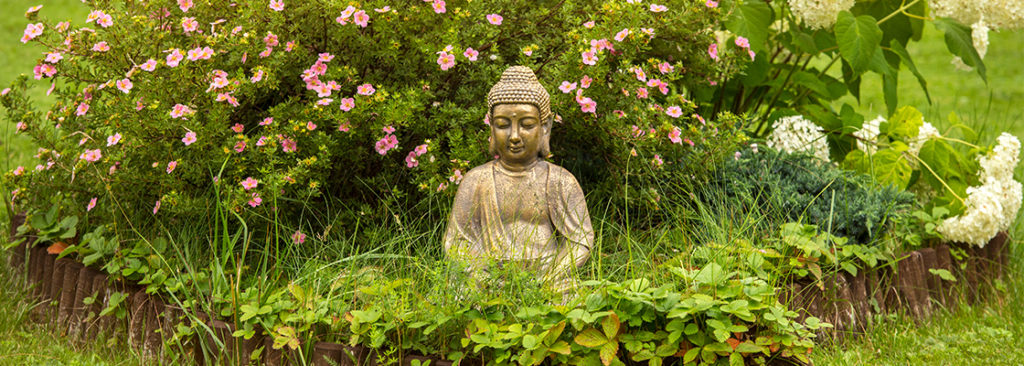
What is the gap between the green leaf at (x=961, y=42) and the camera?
195 inches

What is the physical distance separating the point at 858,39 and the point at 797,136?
77cm

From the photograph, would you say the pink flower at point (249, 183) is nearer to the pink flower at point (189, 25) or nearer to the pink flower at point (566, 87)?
the pink flower at point (189, 25)

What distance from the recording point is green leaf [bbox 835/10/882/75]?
4637mm

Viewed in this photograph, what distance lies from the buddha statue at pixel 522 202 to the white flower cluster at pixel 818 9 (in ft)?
5.22

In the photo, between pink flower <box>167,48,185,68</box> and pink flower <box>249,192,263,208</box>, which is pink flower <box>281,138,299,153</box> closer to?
pink flower <box>249,192,263,208</box>

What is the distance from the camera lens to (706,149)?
182 inches

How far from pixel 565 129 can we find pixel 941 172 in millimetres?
2070

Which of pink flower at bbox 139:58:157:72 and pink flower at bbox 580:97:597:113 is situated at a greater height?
pink flower at bbox 139:58:157:72

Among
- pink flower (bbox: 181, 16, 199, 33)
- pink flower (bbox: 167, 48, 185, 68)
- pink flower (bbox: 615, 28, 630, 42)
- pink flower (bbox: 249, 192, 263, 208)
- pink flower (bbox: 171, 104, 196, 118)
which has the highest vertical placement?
pink flower (bbox: 181, 16, 199, 33)

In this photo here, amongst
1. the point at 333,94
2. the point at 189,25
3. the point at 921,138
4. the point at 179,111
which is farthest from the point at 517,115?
the point at 921,138

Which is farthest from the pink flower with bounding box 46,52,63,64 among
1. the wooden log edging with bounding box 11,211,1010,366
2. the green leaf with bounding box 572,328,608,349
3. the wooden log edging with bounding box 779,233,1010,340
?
the wooden log edging with bounding box 779,233,1010,340

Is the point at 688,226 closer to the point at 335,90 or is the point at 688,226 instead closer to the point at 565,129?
the point at 565,129

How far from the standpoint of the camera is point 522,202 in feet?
13.7

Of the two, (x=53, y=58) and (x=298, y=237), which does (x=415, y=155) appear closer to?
(x=298, y=237)
